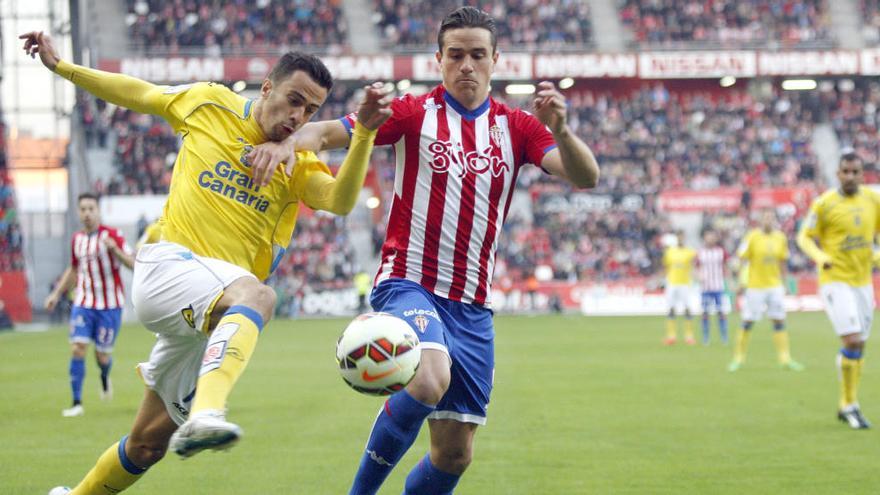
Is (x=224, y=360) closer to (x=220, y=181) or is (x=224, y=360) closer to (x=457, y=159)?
(x=220, y=181)

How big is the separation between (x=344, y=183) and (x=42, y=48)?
6.34ft

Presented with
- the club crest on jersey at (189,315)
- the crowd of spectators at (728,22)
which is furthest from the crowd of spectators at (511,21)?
the club crest on jersey at (189,315)

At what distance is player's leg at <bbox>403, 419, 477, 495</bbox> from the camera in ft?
17.8

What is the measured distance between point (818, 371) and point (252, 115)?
12.6 meters

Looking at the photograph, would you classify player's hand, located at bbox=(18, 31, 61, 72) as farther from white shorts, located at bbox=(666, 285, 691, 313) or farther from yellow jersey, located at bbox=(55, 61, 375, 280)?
white shorts, located at bbox=(666, 285, 691, 313)

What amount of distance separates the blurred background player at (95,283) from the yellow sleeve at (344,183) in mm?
7657

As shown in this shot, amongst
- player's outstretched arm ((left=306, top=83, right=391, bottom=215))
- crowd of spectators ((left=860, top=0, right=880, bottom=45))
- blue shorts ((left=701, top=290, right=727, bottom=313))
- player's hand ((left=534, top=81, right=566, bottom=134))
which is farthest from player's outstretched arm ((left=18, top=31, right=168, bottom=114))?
crowd of spectators ((left=860, top=0, right=880, bottom=45))

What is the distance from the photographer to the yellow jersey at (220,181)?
5.29m

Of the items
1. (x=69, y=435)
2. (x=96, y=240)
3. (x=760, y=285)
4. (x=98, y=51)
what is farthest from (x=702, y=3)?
(x=69, y=435)

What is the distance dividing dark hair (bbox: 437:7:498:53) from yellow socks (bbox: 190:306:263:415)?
1.78 m

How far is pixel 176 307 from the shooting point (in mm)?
4883

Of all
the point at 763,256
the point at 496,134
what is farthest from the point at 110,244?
the point at 763,256

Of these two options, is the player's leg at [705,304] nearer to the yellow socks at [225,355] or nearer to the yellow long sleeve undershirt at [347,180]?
the yellow long sleeve undershirt at [347,180]

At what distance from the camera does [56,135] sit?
4322cm
